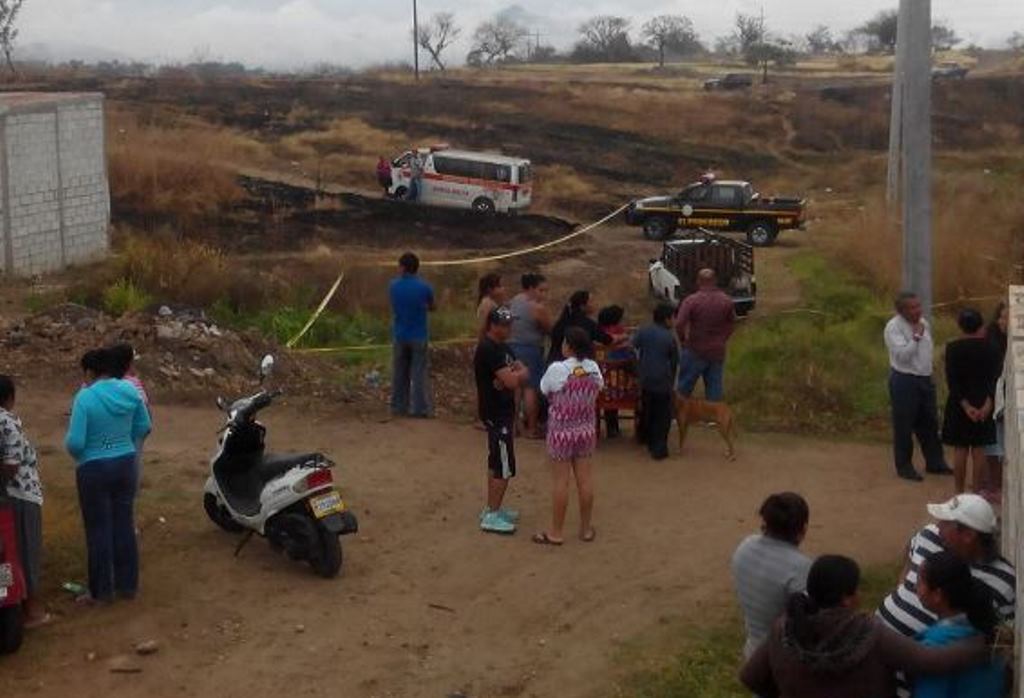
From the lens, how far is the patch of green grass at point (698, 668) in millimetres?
7648

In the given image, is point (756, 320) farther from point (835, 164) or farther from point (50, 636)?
point (835, 164)

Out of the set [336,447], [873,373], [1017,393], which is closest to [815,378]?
[873,373]

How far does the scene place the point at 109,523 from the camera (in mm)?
8406

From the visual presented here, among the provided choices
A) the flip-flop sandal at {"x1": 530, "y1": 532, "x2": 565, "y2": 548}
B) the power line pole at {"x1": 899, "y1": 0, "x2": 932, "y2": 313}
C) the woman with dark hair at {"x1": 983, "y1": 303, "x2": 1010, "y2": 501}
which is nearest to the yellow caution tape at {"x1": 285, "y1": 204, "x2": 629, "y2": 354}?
the power line pole at {"x1": 899, "y1": 0, "x2": 932, "y2": 313}

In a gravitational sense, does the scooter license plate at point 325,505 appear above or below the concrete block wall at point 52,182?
below

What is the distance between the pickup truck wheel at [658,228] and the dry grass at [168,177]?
32.9 ft

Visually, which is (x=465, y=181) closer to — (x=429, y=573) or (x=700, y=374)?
(x=700, y=374)

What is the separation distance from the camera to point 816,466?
12.6m

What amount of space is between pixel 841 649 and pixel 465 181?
3352 cm

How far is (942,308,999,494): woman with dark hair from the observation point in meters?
10.4

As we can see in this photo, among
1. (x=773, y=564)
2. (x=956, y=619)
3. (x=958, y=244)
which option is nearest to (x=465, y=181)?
(x=958, y=244)

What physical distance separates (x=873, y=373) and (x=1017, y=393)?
9.09 meters

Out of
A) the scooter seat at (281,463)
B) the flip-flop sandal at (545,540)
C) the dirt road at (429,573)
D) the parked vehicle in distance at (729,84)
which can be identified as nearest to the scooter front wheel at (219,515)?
the dirt road at (429,573)

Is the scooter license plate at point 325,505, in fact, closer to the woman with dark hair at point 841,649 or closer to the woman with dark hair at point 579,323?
the woman with dark hair at point 579,323
